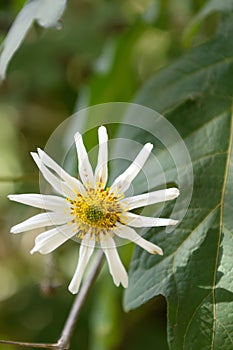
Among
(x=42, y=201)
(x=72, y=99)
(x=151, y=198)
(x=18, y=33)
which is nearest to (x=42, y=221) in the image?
(x=42, y=201)

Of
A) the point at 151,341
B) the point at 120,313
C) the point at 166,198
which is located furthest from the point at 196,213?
the point at 151,341

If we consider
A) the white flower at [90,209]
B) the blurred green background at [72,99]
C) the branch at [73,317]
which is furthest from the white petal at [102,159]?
the blurred green background at [72,99]

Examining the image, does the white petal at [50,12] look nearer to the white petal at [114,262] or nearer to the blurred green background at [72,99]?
the white petal at [114,262]

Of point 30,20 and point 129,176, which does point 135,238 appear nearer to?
point 129,176

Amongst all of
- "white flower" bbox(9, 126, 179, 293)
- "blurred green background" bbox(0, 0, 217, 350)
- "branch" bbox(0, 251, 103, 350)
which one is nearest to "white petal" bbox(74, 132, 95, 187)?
"white flower" bbox(9, 126, 179, 293)

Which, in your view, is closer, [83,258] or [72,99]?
[83,258]

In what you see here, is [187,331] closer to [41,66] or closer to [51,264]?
[51,264]
